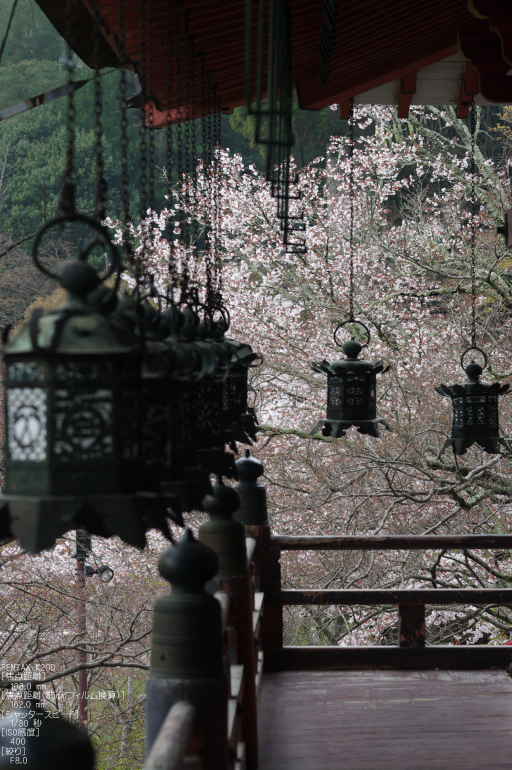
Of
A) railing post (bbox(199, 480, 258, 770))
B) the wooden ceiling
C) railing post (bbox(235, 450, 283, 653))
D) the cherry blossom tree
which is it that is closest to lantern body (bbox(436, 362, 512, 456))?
railing post (bbox(235, 450, 283, 653))

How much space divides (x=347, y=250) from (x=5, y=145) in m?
6.78

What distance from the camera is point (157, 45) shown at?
2.91m

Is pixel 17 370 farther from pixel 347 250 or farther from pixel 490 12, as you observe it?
pixel 347 250

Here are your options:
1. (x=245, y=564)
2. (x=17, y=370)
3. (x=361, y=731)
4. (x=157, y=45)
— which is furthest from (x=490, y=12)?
(x=361, y=731)

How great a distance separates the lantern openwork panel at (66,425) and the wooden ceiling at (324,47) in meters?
1.23

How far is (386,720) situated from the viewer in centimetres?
330

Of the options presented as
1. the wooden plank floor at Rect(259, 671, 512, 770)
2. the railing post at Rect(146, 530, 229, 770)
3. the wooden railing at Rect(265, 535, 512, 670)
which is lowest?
the wooden plank floor at Rect(259, 671, 512, 770)

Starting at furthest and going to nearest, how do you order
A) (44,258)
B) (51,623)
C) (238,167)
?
(44,258) → (238,167) → (51,623)

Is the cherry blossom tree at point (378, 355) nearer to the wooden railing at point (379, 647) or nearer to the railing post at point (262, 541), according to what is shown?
the wooden railing at point (379, 647)

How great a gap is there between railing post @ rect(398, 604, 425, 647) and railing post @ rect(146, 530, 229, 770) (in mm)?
2438

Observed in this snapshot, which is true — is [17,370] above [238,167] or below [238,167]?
below

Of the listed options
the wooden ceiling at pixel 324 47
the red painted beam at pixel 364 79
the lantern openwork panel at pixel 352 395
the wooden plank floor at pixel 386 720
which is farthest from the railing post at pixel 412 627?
the red painted beam at pixel 364 79

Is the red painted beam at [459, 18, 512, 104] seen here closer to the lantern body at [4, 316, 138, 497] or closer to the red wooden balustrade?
the red wooden balustrade

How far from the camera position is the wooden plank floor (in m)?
2.94
